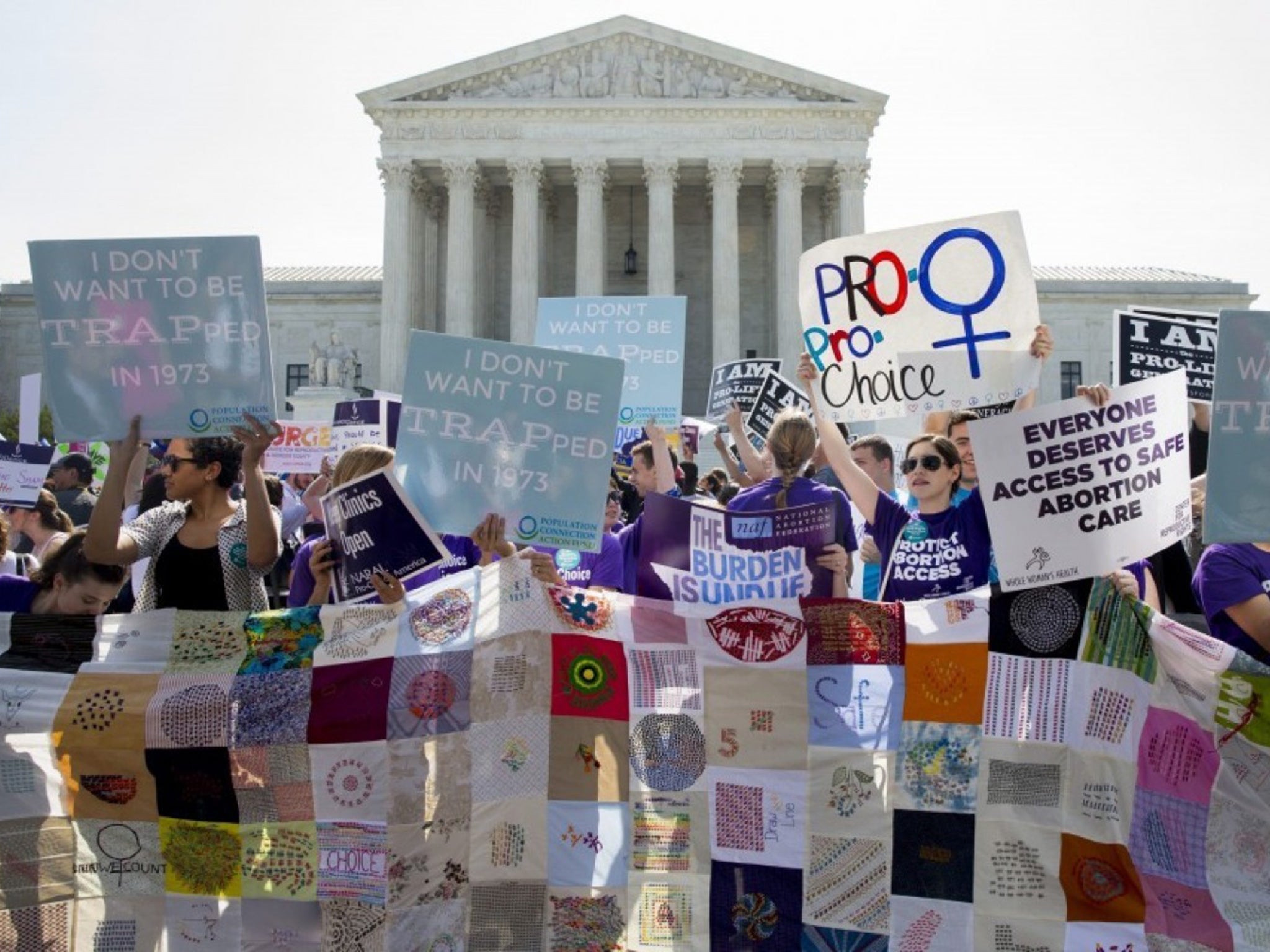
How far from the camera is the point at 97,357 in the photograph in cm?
595

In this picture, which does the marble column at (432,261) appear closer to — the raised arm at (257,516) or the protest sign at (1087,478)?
the raised arm at (257,516)

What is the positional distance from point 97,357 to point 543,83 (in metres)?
41.7

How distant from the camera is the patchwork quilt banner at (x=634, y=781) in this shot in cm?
471

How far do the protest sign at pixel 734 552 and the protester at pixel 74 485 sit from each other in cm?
734

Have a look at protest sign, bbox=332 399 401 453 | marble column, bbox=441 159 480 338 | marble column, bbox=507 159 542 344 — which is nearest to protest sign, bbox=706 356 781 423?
Result: protest sign, bbox=332 399 401 453

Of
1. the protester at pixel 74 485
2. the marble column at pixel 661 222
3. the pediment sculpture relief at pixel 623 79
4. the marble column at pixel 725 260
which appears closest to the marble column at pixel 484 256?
the pediment sculpture relief at pixel 623 79

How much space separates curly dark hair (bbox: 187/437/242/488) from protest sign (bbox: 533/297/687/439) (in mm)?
5893

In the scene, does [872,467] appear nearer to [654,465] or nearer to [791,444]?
[654,465]

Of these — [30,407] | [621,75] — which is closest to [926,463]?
[30,407]

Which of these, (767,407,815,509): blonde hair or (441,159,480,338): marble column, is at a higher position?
(441,159,480,338): marble column

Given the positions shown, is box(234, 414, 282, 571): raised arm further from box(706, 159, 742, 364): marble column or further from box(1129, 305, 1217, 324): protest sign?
box(706, 159, 742, 364): marble column

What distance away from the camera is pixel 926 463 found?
5.82 meters

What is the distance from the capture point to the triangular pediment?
145 ft

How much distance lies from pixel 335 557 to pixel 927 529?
110 inches
